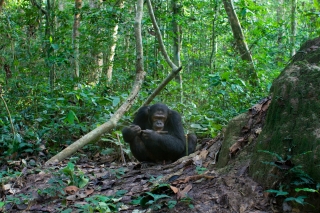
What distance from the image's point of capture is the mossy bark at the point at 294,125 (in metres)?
3.31

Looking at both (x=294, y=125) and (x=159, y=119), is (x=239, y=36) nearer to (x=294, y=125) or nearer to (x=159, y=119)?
(x=159, y=119)

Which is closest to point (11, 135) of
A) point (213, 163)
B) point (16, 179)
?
point (16, 179)

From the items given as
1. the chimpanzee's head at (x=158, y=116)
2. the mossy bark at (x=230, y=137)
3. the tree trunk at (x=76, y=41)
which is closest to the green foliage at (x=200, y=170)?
the mossy bark at (x=230, y=137)

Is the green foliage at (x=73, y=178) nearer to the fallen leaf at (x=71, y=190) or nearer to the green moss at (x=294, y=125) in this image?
the fallen leaf at (x=71, y=190)

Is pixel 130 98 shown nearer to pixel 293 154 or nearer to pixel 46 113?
pixel 46 113

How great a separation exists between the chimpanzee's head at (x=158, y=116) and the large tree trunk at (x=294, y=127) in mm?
2982

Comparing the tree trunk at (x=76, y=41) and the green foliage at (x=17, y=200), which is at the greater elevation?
the tree trunk at (x=76, y=41)

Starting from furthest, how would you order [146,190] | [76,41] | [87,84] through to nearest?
[76,41] → [87,84] → [146,190]

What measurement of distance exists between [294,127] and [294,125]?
26 mm

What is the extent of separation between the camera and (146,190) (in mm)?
4188

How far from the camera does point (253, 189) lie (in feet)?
11.3

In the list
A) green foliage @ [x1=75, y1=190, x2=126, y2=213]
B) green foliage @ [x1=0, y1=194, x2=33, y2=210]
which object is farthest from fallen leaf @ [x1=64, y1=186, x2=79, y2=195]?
green foliage @ [x1=75, y1=190, x2=126, y2=213]

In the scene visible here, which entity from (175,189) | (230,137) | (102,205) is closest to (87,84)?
(230,137)

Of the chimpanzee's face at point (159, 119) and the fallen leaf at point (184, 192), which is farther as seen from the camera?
the chimpanzee's face at point (159, 119)
